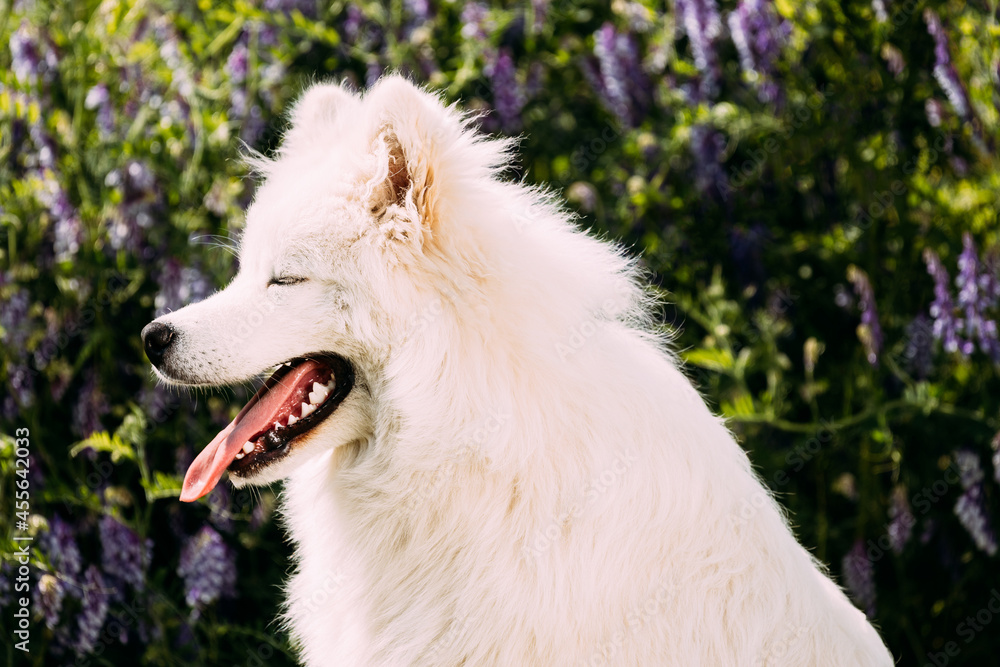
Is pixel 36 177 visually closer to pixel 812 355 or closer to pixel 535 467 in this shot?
pixel 535 467

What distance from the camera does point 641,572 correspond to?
194 centimetres

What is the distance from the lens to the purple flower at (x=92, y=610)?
306 centimetres

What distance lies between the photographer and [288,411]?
207 centimetres

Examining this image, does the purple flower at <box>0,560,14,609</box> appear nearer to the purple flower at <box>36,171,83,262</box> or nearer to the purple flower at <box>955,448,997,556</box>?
the purple flower at <box>36,171,83,262</box>

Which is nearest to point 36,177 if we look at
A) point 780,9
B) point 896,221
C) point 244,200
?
point 244,200

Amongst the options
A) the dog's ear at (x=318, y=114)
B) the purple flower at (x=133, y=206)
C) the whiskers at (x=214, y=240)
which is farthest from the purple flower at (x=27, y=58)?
the dog's ear at (x=318, y=114)

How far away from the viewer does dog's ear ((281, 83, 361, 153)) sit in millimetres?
2303

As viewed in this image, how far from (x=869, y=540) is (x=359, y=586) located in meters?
2.54

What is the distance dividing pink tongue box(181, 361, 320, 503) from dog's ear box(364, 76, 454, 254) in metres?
0.42

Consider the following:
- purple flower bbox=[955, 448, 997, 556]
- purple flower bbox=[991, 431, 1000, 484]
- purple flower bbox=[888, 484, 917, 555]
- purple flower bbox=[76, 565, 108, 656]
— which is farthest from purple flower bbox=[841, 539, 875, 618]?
purple flower bbox=[76, 565, 108, 656]

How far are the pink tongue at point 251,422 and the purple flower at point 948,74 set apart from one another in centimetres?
280

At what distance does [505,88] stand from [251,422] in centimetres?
247

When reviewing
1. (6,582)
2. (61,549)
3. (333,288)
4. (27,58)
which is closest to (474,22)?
(27,58)

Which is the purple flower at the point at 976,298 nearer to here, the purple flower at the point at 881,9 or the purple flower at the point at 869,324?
the purple flower at the point at 869,324
